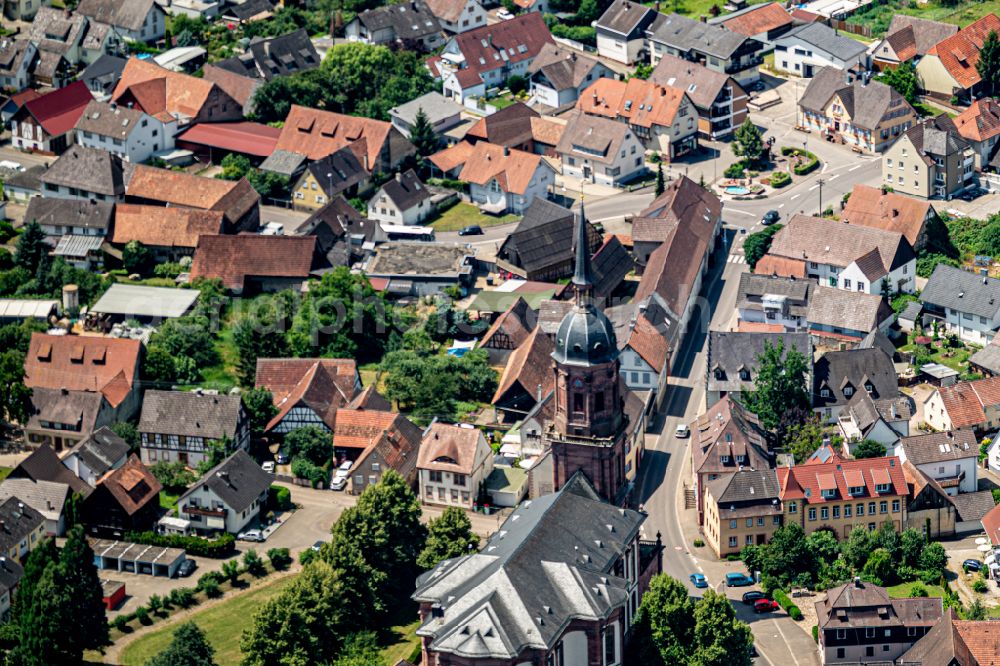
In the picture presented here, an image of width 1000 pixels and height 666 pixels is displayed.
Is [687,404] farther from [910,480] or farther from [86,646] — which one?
[86,646]

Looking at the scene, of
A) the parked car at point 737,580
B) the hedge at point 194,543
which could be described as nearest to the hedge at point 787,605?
the parked car at point 737,580

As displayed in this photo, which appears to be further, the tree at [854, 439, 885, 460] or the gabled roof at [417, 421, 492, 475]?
the tree at [854, 439, 885, 460]

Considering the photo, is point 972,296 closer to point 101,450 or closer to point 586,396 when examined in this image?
point 586,396

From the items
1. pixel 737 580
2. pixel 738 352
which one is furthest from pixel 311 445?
pixel 737 580

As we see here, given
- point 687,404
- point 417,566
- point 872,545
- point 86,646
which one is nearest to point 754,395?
point 687,404

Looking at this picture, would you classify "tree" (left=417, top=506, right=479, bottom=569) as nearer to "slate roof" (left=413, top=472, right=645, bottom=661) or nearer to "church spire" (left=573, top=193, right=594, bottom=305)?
"slate roof" (left=413, top=472, right=645, bottom=661)

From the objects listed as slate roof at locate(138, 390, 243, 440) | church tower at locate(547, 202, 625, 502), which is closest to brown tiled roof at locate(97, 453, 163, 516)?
slate roof at locate(138, 390, 243, 440)
